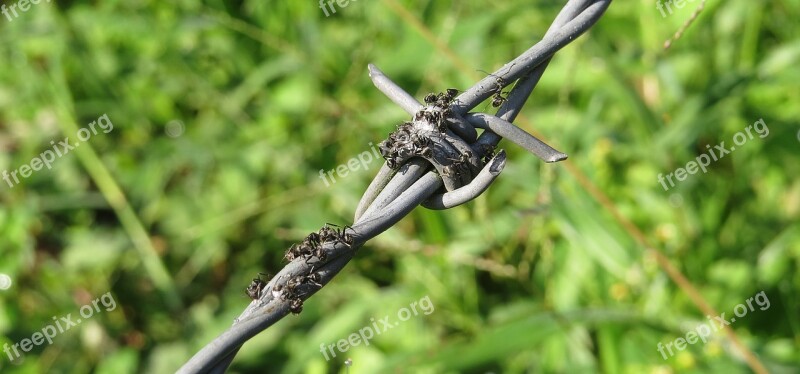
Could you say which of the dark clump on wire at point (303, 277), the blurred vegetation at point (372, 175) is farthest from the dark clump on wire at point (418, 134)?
the blurred vegetation at point (372, 175)

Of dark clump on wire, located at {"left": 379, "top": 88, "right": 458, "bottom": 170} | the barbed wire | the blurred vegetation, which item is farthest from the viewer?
the blurred vegetation

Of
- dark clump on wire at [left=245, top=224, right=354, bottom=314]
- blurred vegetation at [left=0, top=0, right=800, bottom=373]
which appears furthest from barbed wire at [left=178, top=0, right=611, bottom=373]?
blurred vegetation at [left=0, top=0, right=800, bottom=373]

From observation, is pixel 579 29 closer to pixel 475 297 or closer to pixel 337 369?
pixel 475 297

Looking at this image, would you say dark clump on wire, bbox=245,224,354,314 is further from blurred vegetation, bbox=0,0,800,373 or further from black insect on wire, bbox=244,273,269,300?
blurred vegetation, bbox=0,0,800,373

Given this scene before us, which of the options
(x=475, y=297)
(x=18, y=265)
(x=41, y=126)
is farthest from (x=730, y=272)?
(x=41, y=126)

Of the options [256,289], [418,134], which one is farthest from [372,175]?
[256,289]

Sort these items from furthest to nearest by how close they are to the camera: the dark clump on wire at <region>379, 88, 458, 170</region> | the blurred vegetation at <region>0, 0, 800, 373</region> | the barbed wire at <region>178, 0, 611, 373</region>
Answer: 1. the blurred vegetation at <region>0, 0, 800, 373</region>
2. the dark clump on wire at <region>379, 88, 458, 170</region>
3. the barbed wire at <region>178, 0, 611, 373</region>
